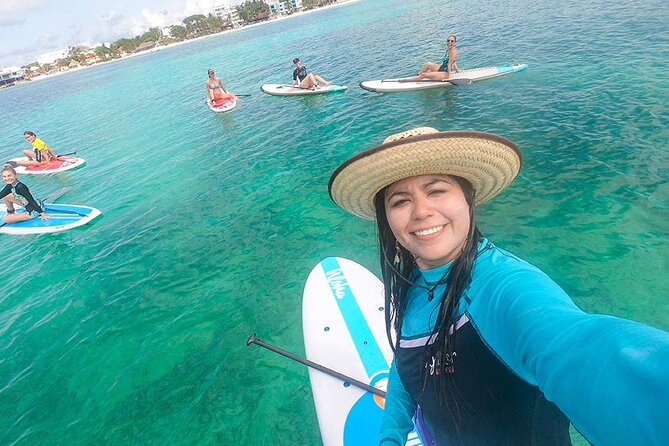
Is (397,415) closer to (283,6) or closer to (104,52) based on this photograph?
(104,52)

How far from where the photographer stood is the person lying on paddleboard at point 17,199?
10898mm

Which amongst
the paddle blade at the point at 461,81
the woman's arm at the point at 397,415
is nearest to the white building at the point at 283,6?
the paddle blade at the point at 461,81

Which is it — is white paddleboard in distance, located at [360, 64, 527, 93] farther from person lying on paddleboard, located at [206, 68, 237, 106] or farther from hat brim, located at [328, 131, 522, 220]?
hat brim, located at [328, 131, 522, 220]

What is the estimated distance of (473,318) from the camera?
1.73 meters

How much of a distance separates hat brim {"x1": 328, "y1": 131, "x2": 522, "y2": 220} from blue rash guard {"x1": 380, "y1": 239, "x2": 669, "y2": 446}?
45cm

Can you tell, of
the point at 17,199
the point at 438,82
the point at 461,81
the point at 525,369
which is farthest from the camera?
the point at 438,82

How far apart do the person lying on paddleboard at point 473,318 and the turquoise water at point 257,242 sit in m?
3.39

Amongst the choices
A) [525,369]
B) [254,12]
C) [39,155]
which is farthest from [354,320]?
[254,12]

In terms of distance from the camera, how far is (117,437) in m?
5.18

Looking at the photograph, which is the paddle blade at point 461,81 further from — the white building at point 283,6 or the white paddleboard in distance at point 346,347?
the white building at point 283,6

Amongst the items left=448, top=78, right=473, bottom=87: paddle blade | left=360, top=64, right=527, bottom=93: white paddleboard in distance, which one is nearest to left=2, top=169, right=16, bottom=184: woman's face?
left=360, top=64, right=527, bottom=93: white paddleboard in distance

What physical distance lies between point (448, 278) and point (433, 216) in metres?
0.35

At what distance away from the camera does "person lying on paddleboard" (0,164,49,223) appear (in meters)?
10.9

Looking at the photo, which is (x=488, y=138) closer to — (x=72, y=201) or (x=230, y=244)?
(x=230, y=244)
